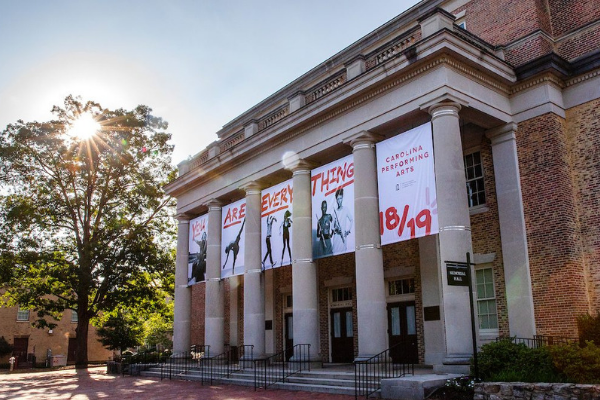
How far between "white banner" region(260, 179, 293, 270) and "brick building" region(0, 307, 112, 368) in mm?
31141

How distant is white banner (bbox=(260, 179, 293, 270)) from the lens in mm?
20531

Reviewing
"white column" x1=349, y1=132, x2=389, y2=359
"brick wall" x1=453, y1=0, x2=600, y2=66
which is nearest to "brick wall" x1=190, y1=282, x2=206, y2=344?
"white column" x1=349, y1=132, x2=389, y2=359

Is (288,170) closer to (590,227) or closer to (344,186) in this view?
(344,186)

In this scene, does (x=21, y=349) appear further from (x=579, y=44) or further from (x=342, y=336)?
(x=579, y=44)

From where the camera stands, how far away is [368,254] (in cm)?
1683

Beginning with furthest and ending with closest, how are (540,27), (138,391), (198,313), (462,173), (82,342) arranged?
1. (82,342)
2. (198,313)
3. (540,27)
4. (138,391)
5. (462,173)

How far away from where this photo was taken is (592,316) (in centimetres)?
1563

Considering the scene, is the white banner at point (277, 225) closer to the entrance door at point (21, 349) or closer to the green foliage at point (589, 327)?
the green foliage at point (589, 327)

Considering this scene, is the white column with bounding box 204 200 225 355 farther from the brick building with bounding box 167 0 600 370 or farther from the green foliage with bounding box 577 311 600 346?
the green foliage with bounding box 577 311 600 346

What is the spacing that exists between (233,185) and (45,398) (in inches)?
425

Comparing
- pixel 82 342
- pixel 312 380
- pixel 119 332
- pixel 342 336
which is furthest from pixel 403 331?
Answer: pixel 119 332

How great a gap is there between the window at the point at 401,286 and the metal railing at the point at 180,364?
8101mm

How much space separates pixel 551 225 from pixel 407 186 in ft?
14.3

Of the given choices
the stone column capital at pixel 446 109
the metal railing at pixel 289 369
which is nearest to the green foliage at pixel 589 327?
the stone column capital at pixel 446 109
